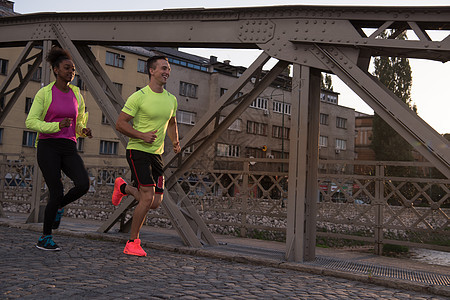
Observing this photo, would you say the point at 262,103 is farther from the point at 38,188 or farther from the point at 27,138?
the point at 38,188

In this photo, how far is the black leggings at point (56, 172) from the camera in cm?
592

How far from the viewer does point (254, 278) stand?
480cm

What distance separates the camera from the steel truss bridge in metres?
5.35

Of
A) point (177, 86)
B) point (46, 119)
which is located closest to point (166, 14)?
point (46, 119)

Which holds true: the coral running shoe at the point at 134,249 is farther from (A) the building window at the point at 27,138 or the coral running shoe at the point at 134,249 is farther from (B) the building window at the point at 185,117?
(B) the building window at the point at 185,117

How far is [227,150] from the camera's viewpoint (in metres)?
58.8

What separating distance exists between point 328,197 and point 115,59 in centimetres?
4183

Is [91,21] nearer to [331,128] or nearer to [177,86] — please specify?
[177,86]

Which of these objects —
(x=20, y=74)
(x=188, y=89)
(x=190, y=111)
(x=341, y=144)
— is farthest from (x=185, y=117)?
(x=20, y=74)

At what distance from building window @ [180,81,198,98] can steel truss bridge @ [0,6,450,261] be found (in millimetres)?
46180

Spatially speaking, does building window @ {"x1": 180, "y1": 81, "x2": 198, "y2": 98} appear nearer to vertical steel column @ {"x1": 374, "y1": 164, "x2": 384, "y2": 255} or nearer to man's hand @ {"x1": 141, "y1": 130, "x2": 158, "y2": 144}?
vertical steel column @ {"x1": 374, "y1": 164, "x2": 384, "y2": 255}

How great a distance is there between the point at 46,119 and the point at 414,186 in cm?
553

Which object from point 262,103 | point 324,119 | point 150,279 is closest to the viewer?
point 150,279

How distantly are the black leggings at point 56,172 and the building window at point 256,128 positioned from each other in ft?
181
